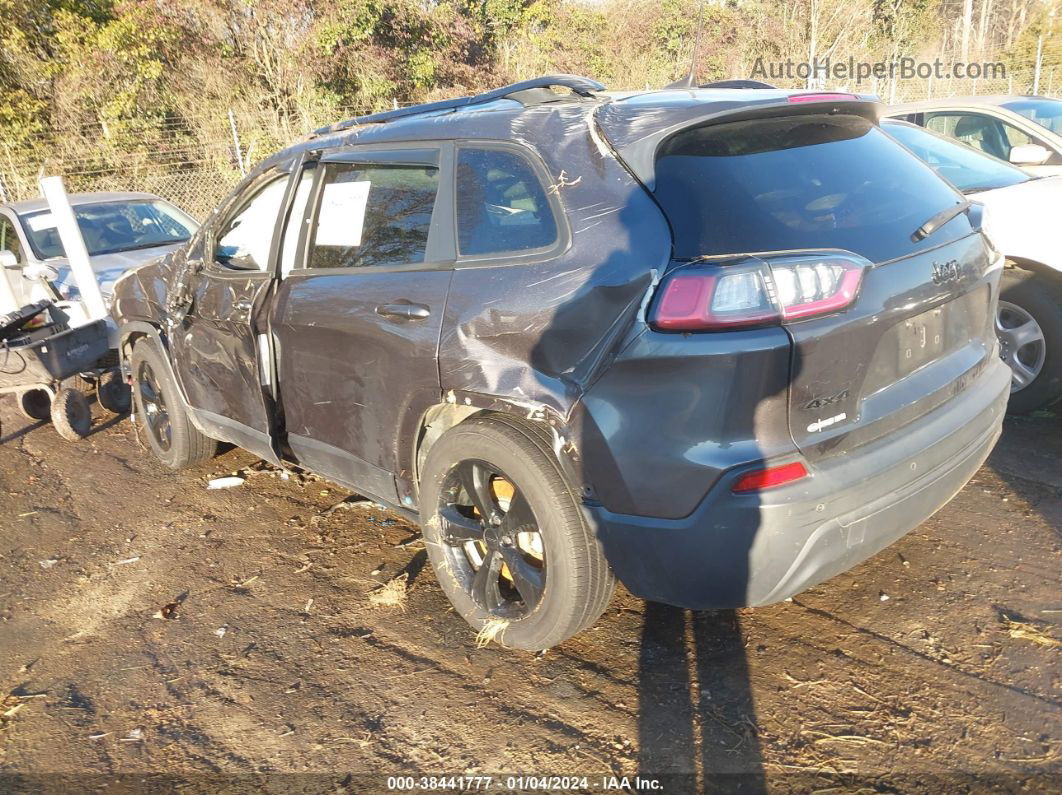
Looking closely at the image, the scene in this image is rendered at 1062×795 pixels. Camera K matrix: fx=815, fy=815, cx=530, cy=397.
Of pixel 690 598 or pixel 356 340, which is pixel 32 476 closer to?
pixel 356 340

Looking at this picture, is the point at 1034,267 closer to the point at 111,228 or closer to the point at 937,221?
the point at 937,221

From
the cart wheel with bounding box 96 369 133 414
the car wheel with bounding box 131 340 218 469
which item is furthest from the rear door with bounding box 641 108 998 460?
the cart wheel with bounding box 96 369 133 414

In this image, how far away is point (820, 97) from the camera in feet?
9.15

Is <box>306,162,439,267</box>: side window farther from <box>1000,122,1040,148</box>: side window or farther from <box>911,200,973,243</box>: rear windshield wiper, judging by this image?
<box>1000,122,1040,148</box>: side window

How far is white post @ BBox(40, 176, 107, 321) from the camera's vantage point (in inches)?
249

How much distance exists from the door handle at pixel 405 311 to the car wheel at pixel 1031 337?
10.8ft

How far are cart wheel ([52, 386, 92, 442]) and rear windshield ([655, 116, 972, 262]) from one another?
493cm

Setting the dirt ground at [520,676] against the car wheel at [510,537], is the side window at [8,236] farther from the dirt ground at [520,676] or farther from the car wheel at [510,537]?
the car wheel at [510,537]

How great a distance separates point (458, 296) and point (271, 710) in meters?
1.58

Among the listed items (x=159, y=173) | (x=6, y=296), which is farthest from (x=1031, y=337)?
(x=159, y=173)

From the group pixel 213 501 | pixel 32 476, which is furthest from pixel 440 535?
pixel 32 476

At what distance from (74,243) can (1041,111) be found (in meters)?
7.61

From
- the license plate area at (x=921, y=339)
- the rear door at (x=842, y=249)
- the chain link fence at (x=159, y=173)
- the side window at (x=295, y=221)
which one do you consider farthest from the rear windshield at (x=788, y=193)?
the chain link fence at (x=159, y=173)

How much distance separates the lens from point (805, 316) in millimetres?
2275
